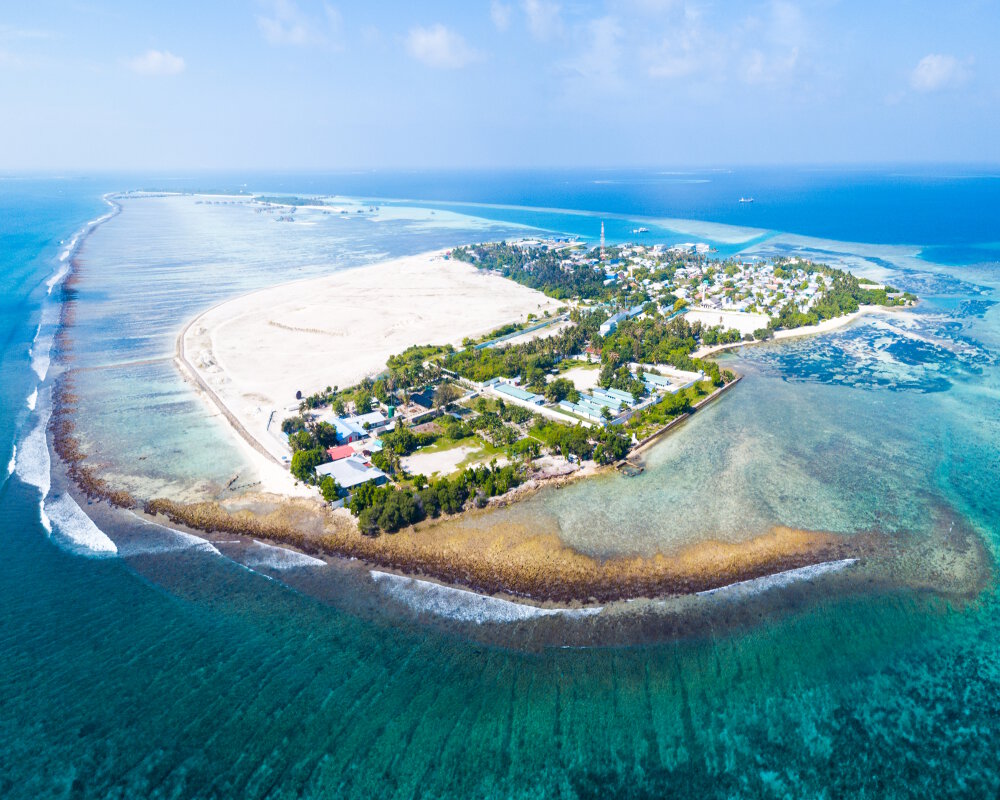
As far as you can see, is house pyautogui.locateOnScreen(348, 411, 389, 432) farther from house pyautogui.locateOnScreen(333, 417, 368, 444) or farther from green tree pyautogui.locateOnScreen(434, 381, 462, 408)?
green tree pyautogui.locateOnScreen(434, 381, 462, 408)

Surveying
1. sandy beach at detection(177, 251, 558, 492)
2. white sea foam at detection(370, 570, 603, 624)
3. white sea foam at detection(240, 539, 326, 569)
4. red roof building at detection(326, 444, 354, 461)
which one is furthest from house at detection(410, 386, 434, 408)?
white sea foam at detection(370, 570, 603, 624)

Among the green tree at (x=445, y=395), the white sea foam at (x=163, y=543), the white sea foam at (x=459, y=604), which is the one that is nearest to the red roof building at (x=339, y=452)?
the green tree at (x=445, y=395)

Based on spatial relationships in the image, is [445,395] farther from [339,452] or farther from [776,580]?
[776,580]

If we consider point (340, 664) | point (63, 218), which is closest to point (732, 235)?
point (340, 664)

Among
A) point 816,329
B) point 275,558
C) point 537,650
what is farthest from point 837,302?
point 275,558

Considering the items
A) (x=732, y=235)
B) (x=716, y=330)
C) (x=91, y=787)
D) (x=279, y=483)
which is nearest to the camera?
(x=91, y=787)

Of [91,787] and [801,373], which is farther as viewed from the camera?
[801,373]

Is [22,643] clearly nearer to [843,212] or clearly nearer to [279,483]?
[279,483]
